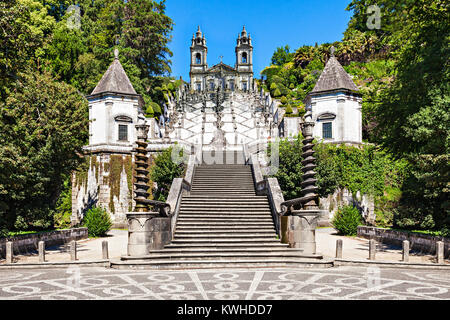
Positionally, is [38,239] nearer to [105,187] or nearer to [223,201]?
[223,201]

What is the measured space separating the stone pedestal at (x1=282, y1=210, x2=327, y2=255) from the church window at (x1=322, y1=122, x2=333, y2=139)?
19.8 metres

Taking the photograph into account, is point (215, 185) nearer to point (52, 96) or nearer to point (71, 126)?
point (71, 126)

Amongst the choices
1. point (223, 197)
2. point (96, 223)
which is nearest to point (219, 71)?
point (96, 223)

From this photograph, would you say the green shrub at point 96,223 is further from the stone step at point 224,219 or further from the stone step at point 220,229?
the stone step at point 220,229

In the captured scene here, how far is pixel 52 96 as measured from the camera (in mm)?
21531

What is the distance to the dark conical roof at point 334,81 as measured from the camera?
33625mm

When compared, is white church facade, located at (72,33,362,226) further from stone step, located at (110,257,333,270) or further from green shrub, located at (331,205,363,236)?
stone step, located at (110,257,333,270)

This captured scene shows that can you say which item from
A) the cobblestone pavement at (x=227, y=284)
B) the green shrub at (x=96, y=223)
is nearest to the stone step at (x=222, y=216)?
the cobblestone pavement at (x=227, y=284)

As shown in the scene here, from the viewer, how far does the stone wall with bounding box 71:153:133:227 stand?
31828 millimetres

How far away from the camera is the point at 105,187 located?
32031 millimetres

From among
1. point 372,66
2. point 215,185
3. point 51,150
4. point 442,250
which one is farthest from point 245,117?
point 442,250

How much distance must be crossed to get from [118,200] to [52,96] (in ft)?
41.2

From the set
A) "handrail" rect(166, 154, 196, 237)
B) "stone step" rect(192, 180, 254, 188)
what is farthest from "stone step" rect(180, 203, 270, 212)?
"stone step" rect(192, 180, 254, 188)
